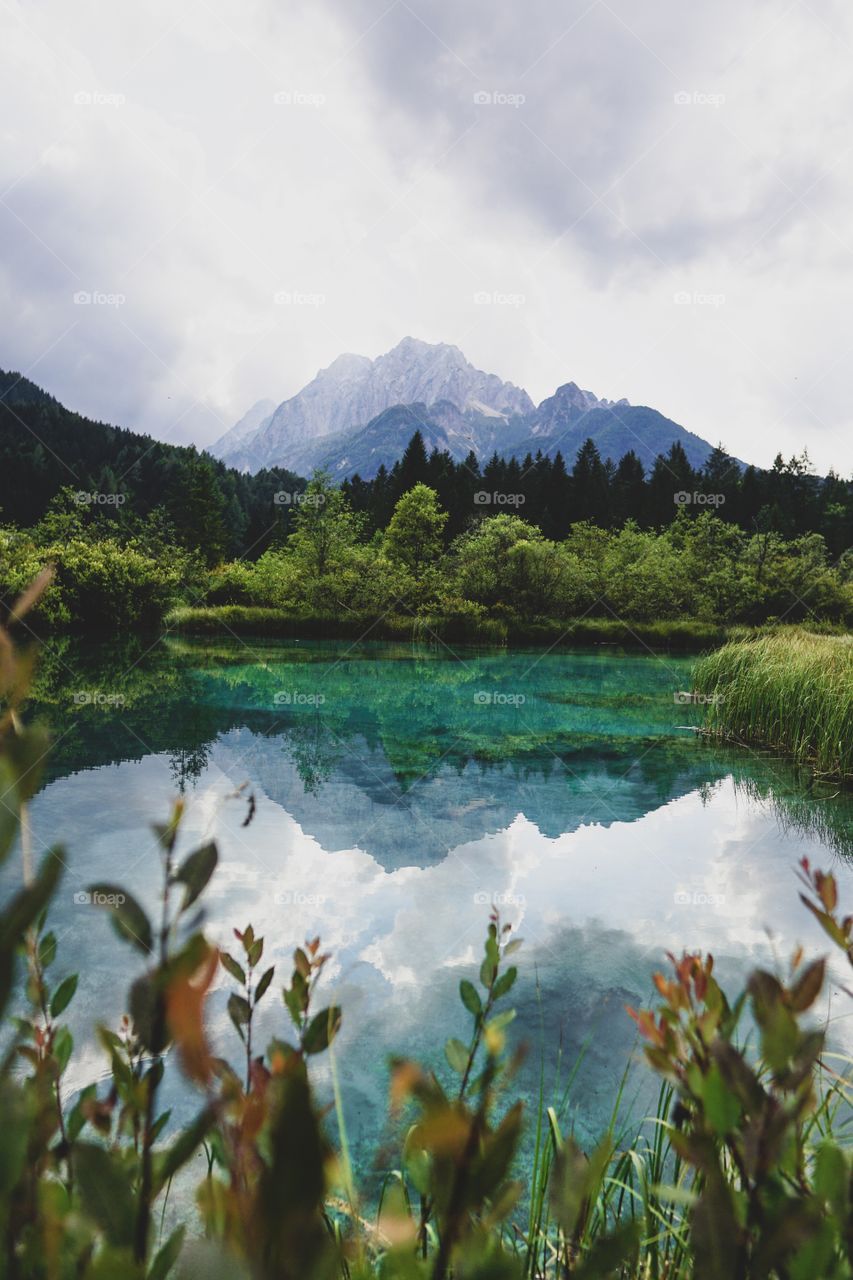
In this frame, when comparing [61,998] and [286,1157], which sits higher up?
[286,1157]

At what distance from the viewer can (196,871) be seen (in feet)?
1.60

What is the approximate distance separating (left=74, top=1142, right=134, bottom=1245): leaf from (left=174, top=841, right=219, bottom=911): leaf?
143 mm

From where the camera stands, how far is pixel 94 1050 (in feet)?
8.86

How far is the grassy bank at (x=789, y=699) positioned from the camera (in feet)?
24.7

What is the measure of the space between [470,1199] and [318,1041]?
0.41 m

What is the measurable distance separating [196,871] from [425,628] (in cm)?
2583

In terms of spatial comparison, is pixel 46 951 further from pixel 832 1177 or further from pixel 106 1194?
pixel 832 1177

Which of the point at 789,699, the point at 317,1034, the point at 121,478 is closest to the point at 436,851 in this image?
the point at 317,1034

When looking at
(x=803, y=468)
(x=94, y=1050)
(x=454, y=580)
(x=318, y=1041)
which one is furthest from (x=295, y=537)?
(x=803, y=468)

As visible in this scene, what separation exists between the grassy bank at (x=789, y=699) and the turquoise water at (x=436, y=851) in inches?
22.3

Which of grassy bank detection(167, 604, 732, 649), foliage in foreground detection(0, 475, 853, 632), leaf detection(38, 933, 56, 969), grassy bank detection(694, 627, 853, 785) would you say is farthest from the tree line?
leaf detection(38, 933, 56, 969)

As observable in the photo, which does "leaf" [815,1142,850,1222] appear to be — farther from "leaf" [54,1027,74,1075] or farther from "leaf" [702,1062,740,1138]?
"leaf" [54,1027,74,1075]

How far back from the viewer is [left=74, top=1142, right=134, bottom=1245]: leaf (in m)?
0.41

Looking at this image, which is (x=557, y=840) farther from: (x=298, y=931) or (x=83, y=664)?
(x=83, y=664)
